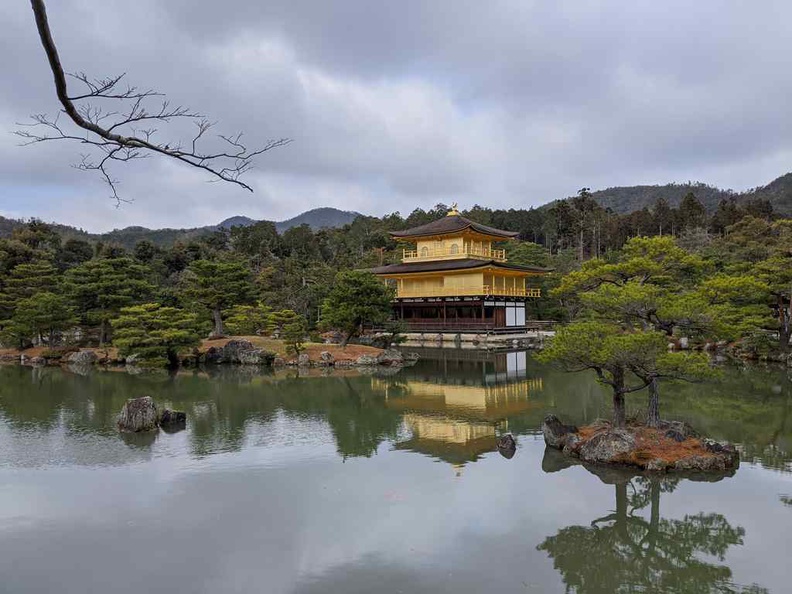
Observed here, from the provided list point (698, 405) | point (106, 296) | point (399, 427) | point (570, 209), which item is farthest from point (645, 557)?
point (570, 209)

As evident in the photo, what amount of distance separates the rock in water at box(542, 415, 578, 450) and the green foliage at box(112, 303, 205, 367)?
1530 cm

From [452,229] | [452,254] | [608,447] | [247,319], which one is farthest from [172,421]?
[452,254]

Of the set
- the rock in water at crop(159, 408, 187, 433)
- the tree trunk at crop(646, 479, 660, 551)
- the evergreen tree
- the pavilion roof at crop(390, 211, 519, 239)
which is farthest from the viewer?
the evergreen tree

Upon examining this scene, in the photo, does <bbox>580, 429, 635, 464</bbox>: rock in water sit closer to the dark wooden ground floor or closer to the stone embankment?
the stone embankment

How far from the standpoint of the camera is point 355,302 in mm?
22703

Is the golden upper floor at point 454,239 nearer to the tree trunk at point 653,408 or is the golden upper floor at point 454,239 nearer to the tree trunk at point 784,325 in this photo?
the tree trunk at point 784,325

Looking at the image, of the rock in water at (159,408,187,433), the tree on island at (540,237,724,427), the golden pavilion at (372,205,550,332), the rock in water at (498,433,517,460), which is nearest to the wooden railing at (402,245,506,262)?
the golden pavilion at (372,205,550,332)

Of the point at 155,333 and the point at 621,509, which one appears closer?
the point at 621,509

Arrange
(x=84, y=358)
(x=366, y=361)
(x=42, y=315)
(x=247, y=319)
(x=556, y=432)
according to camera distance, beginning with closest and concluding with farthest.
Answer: (x=556, y=432) → (x=366, y=361) → (x=84, y=358) → (x=42, y=315) → (x=247, y=319)

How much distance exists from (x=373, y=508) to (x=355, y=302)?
16.0 m

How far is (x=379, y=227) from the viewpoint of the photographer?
58906 mm

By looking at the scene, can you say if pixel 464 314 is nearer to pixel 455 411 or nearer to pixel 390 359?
pixel 390 359

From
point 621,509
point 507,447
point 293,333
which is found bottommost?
point 621,509

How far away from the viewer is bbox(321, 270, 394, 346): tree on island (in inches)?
888
